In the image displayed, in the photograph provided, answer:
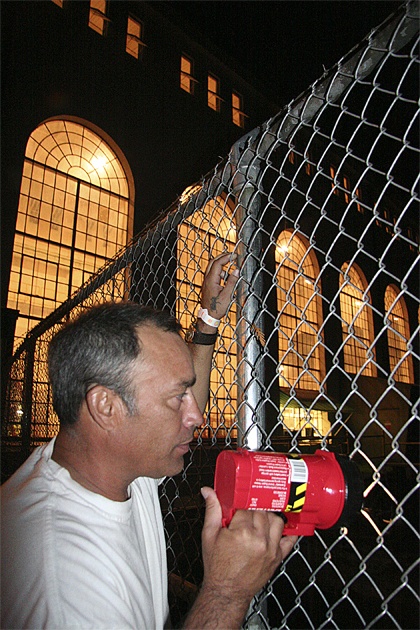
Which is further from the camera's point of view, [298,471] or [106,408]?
[106,408]

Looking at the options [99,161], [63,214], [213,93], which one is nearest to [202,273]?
[63,214]

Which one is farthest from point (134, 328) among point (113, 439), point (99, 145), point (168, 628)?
point (99, 145)

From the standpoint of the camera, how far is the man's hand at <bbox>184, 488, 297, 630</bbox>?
1.17 metres

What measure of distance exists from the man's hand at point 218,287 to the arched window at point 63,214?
383 inches

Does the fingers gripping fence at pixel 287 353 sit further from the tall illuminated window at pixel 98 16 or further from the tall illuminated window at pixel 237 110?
the tall illuminated window at pixel 98 16

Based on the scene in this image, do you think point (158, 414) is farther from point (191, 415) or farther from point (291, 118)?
point (291, 118)

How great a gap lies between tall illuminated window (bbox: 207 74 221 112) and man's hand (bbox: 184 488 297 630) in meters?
17.4

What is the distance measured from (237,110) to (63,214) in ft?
31.4

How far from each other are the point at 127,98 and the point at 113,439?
1410 cm

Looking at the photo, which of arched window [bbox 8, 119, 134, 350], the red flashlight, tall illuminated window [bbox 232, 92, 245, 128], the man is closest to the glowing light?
arched window [bbox 8, 119, 134, 350]

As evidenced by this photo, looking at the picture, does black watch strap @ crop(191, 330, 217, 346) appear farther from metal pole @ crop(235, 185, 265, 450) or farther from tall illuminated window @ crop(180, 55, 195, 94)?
tall illuminated window @ crop(180, 55, 195, 94)

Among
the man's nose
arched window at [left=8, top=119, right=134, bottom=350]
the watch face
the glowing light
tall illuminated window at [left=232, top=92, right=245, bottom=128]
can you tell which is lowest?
the man's nose

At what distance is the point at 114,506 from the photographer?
4.71 feet

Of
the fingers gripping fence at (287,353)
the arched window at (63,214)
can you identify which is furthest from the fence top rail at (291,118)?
the arched window at (63,214)
